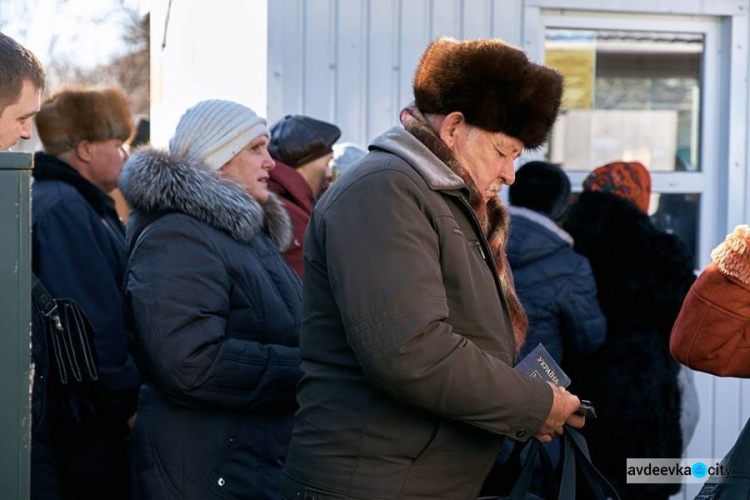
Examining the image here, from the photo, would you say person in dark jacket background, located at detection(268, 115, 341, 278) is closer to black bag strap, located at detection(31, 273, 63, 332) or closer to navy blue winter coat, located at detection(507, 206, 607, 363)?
navy blue winter coat, located at detection(507, 206, 607, 363)

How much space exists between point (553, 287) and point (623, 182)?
72 centimetres

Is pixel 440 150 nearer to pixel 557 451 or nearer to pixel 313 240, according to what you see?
pixel 313 240

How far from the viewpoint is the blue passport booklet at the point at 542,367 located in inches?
107

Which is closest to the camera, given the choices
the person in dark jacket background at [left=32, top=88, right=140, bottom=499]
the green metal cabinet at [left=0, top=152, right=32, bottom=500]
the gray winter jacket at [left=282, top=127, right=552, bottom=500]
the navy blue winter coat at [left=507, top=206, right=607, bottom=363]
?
the green metal cabinet at [left=0, top=152, right=32, bottom=500]

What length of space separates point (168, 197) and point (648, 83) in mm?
3017

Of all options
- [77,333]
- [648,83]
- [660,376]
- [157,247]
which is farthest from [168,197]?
[648,83]

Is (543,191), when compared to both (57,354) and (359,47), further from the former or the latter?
(57,354)

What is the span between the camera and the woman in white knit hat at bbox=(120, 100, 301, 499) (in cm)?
318

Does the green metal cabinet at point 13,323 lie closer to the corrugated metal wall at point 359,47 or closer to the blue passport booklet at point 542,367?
the blue passport booklet at point 542,367

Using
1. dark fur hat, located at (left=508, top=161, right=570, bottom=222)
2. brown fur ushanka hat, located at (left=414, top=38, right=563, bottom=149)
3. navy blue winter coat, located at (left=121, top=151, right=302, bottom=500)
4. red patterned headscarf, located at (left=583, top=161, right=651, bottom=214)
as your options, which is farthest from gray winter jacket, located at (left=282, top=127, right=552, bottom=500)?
red patterned headscarf, located at (left=583, top=161, right=651, bottom=214)

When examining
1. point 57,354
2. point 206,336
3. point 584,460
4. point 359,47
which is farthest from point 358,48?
point 584,460

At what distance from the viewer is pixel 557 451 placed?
12.9 ft

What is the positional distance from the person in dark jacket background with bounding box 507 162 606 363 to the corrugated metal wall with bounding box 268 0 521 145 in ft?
3.58

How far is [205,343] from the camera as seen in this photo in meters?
3.17
